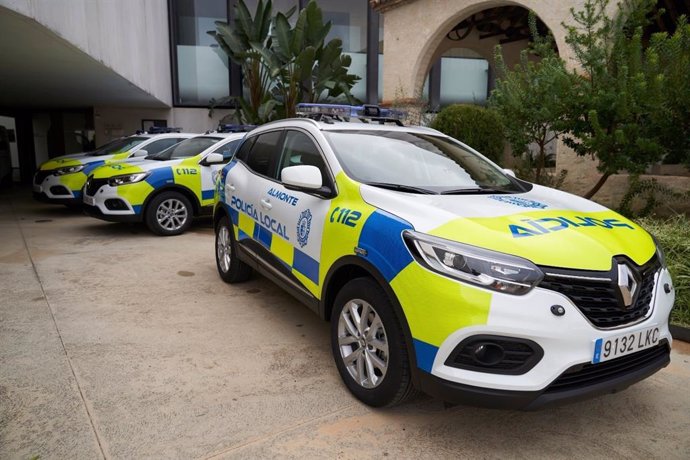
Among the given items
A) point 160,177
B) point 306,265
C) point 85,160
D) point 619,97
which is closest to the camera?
point 306,265

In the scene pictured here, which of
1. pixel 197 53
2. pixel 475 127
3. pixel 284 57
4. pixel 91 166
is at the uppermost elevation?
pixel 197 53

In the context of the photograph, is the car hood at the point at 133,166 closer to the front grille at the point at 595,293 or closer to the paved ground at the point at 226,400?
the paved ground at the point at 226,400

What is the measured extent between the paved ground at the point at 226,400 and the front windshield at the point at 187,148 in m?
3.74

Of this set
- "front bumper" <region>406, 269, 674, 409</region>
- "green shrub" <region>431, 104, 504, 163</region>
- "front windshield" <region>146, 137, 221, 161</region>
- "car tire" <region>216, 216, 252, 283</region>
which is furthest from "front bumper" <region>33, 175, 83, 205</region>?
"front bumper" <region>406, 269, 674, 409</region>

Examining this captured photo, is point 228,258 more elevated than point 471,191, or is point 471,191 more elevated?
point 471,191

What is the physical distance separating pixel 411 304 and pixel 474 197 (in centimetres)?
98

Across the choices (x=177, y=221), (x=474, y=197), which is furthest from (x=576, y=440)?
(x=177, y=221)

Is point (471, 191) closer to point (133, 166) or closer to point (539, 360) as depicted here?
point (539, 360)

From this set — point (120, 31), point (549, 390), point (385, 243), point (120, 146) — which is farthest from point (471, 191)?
point (120, 146)

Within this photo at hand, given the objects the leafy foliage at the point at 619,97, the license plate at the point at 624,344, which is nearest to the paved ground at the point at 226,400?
the license plate at the point at 624,344

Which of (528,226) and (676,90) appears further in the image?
(676,90)

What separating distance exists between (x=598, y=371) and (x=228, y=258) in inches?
145

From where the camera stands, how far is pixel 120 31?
339 inches

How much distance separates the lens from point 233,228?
4.77 metres
